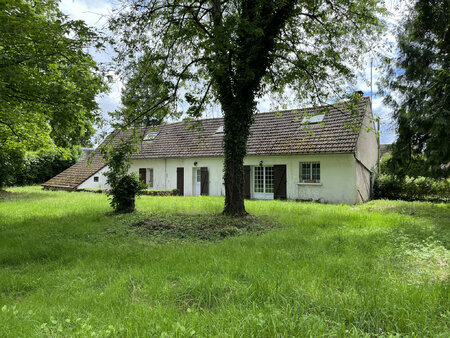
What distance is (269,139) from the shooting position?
61.1ft

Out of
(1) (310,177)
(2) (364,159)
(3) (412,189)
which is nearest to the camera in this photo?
(1) (310,177)

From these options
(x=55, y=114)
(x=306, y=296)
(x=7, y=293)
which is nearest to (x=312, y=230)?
(x=306, y=296)

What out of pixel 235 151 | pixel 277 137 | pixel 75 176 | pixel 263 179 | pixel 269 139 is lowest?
pixel 263 179

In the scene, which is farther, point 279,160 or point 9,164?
point 9,164

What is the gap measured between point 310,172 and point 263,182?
3.15 meters

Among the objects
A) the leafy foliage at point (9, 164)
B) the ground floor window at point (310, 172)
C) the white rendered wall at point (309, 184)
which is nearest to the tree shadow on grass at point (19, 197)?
the leafy foliage at point (9, 164)

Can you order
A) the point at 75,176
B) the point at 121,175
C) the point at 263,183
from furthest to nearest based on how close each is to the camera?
the point at 75,176
the point at 263,183
the point at 121,175

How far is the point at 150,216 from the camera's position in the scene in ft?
32.0

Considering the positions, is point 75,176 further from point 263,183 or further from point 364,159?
point 364,159

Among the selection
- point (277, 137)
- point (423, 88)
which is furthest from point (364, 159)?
point (423, 88)

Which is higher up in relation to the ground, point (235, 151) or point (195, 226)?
point (235, 151)

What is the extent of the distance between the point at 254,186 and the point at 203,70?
9752 mm

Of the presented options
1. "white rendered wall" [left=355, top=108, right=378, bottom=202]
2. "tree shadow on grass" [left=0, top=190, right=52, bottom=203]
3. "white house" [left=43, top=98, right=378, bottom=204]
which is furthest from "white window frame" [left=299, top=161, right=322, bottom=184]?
"tree shadow on grass" [left=0, top=190, right=52, bottom=203]

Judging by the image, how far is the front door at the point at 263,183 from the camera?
1816 cm
